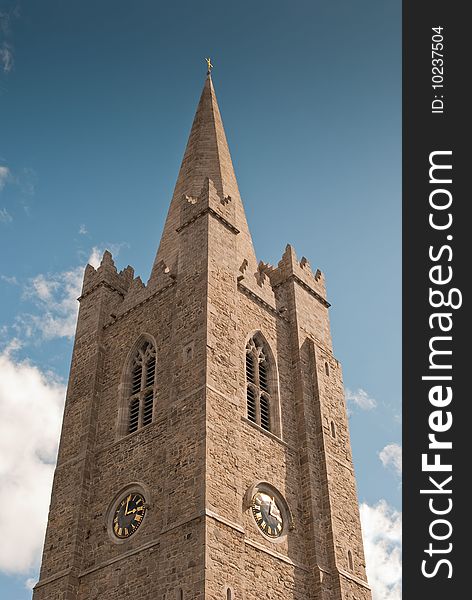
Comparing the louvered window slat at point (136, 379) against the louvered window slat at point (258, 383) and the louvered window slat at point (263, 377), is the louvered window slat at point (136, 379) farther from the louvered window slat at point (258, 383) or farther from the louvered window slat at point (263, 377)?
the louvered window slat at point (263, 377)

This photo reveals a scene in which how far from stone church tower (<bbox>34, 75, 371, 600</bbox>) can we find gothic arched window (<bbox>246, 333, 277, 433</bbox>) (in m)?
0.05

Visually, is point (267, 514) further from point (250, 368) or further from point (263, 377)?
point (250, 368)

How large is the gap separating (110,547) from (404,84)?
16.1 meters

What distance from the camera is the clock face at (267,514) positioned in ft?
79.5

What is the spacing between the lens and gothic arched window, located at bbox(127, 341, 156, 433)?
89.5 ft

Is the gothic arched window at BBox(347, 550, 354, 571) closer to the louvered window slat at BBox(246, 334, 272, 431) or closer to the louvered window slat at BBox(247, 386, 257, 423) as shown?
the louvered window slat at BBox(246, 334, 272, 431)

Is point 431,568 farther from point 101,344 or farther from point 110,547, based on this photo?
point 101,344

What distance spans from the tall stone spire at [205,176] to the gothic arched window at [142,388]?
4.74 m

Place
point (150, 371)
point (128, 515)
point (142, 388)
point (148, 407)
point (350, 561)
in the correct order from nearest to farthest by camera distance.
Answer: point (128, 515) < point (350, 561) < point (148, 407) < point (142, 388) < point (150, 371)

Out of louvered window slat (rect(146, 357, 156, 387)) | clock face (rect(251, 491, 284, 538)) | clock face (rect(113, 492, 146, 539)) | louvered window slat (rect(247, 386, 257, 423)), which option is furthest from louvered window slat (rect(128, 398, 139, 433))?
clock face (rect(251, 491, 284, 538))

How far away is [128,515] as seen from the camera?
2456 cm

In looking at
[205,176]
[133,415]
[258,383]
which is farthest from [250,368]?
[205,176]

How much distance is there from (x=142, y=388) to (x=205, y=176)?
39.8 ft

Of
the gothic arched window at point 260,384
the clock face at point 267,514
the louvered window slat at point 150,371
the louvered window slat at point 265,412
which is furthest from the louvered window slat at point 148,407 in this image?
the clock face at point 267,514
